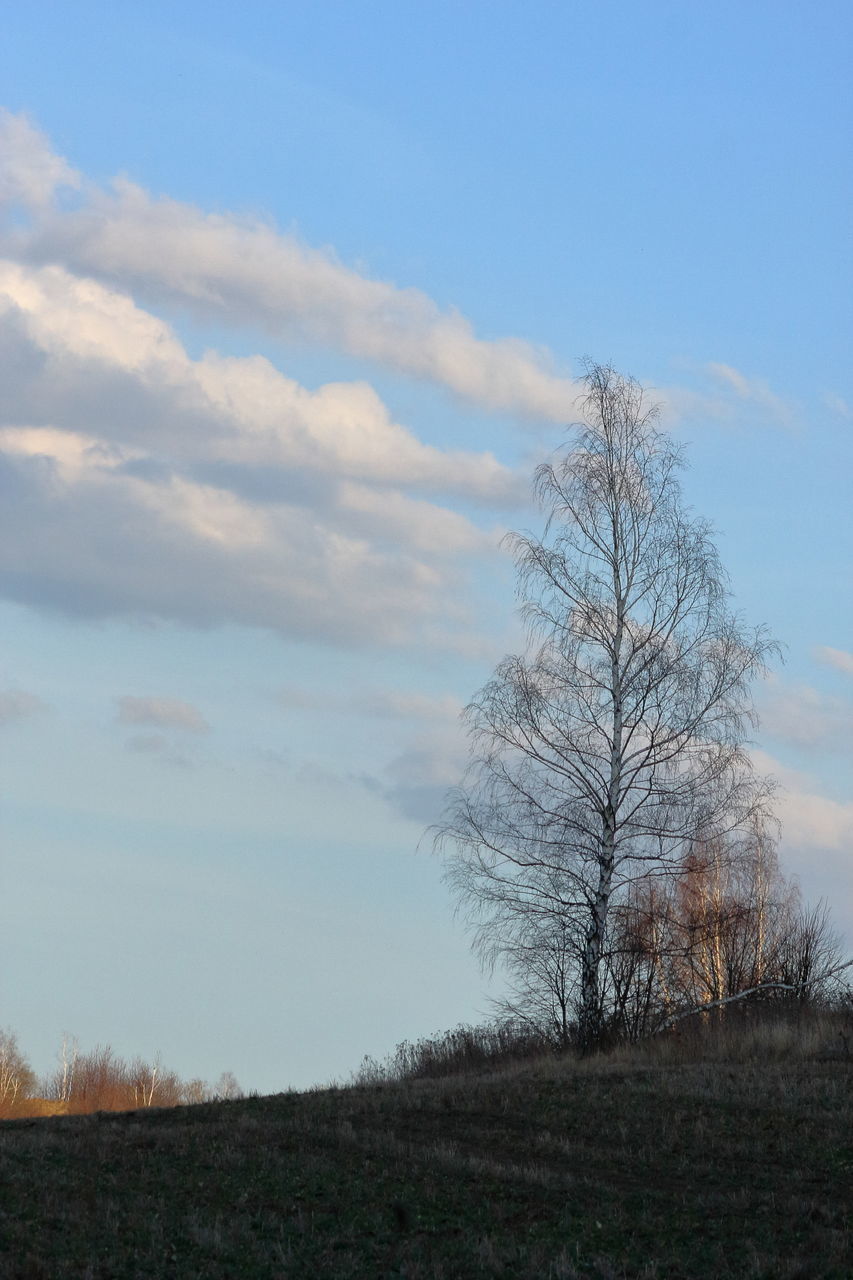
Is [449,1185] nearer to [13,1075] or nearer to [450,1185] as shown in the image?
[450,1185]

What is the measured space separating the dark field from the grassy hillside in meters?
0.03

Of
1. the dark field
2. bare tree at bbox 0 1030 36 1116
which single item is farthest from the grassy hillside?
bare tree at bbox 0 1030 36 1116

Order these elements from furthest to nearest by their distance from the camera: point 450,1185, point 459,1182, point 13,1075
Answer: point 13,1075 → point 459,1182 → point 450,1185

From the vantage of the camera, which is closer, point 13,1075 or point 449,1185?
point 449,1185

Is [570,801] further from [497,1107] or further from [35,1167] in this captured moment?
[35,1167]

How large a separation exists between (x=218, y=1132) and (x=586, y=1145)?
12.3 feet

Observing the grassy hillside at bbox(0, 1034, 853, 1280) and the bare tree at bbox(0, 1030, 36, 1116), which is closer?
the grassy hillside at bbox(0, 1034, 853, 1280)

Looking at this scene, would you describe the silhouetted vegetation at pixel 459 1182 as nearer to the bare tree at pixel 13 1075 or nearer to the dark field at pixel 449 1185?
the dark field at pixel 449 1185

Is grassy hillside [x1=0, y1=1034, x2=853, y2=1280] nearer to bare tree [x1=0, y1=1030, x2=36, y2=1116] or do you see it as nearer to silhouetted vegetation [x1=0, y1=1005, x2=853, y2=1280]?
silhouetted vegetation [x1=0, y1=1005, x2=853, y2=1280]

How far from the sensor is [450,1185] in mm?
11328

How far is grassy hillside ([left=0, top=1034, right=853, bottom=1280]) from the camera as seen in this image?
938 centimetres

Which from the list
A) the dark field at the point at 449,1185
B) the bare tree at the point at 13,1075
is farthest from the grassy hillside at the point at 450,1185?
the bare tree at the point at 13,1075

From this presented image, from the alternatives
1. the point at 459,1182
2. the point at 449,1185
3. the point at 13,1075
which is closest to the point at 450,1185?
the point at 449,1185

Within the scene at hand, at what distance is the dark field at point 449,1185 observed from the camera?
369 inches
